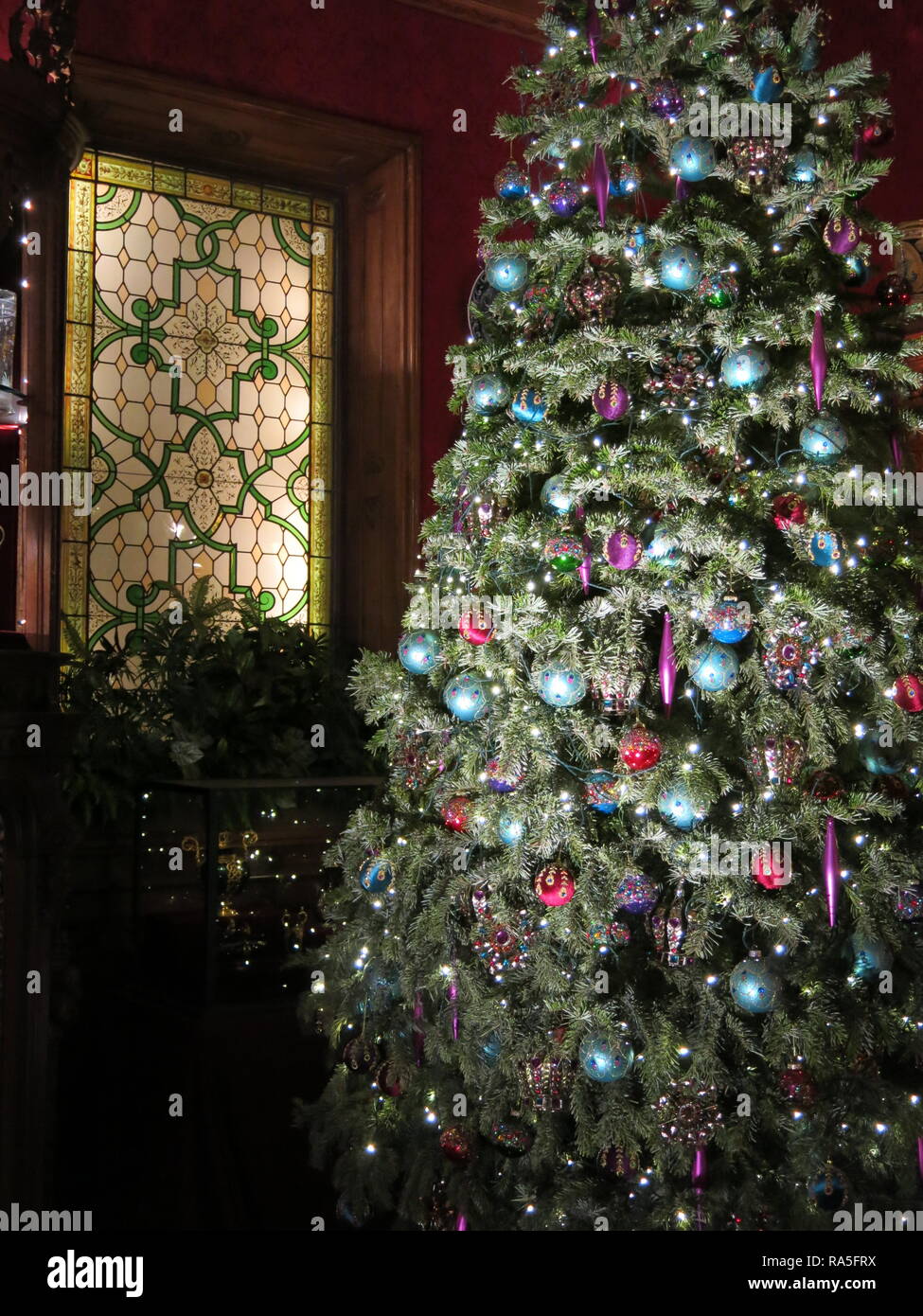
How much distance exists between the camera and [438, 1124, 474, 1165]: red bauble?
227 centimetres

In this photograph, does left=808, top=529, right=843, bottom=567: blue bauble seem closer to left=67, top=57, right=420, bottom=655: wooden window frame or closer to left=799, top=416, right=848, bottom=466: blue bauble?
left=799, top=416, right=848, bottom=466: blue bauble

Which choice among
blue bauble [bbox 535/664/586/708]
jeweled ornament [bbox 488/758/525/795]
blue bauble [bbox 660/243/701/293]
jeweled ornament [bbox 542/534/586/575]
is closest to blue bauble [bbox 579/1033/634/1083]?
jeweled ornament [bbox 488/758/525/795]

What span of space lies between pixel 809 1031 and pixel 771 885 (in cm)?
24

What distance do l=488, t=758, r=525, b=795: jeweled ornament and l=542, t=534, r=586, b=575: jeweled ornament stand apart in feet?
1.20

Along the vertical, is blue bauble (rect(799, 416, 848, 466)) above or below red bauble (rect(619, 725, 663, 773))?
above

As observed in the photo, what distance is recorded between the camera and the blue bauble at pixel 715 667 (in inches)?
80.9

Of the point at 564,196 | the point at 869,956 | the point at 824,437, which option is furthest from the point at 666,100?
the point at 869,956

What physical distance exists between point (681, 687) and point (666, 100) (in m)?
1.04

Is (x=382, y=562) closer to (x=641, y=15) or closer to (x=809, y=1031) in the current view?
(x=641, y=15)

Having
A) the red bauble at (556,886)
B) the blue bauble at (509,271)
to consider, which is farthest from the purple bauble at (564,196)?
the red bauble at (556,886)

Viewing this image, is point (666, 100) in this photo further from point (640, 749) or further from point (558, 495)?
point (640, 749)

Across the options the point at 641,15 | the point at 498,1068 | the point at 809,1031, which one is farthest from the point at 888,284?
the point at 498,1068

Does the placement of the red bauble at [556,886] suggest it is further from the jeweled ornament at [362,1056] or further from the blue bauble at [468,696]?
the jeweled ornament at [362,1056]

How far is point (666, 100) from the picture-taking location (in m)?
2.22
